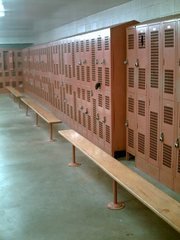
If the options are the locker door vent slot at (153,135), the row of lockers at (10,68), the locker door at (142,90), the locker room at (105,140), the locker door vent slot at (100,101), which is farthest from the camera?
the row of lockers at (10,68)

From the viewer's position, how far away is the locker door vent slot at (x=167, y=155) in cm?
396

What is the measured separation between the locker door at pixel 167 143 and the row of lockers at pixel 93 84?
121cm

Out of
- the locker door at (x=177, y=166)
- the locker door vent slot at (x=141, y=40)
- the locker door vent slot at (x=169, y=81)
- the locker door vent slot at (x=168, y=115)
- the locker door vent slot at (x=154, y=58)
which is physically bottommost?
the locker door at (x=177, y=166)

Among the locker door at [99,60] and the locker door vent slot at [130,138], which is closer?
the locker door vent slot at [130,138]

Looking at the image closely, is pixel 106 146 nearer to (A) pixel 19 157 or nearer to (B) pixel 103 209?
(A) pixel 19 157

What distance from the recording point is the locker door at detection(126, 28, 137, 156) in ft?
15.5

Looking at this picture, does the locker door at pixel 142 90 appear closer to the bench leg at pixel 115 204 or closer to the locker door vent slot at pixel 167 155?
the locker door vent slot at pixel 167 155

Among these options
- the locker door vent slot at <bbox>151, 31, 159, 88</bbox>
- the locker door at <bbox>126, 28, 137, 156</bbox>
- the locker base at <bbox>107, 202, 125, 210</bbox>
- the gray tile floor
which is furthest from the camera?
the locker door at <bbox>126, 28, 137, 156</bbox>

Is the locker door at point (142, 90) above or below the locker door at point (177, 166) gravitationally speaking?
above

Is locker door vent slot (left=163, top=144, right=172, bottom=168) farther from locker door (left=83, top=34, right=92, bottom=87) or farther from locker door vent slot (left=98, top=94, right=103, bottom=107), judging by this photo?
locker door (left=83, top=34, right=92, bottom=87)

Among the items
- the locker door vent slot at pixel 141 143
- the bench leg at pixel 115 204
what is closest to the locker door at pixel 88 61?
the locker door vent slot at pixel 141 143

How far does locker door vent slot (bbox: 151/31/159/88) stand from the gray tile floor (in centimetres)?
137

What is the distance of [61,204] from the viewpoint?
12.2 feet

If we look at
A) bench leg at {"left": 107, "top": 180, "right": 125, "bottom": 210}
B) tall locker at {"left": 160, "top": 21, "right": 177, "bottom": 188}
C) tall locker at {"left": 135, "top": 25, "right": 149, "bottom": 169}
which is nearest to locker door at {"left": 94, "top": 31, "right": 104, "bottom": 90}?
tall locker at {"left": 135, "top": 25, "right": 149, "bottom": 169}
